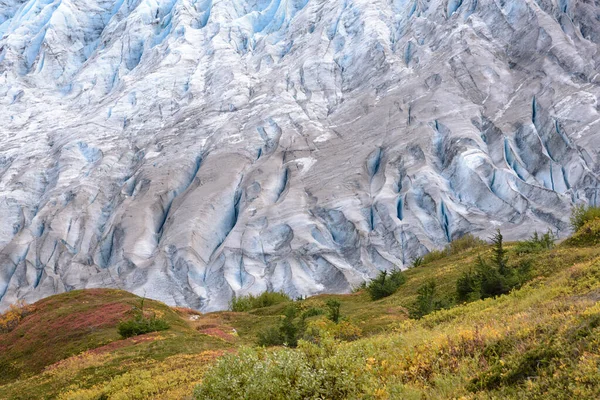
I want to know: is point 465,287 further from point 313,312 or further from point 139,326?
point 139,326

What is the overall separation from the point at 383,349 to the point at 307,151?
7168cm

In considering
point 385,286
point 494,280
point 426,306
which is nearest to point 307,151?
point 385,286

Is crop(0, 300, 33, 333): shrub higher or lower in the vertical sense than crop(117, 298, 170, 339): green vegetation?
lower

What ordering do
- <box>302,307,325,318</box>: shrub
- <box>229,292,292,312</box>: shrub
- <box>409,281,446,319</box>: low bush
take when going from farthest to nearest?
<box>229,292,292,312</box>: shrub → <box>302,307,325,318</box>: shrub → <box>409,281,446,319</box>: low bush

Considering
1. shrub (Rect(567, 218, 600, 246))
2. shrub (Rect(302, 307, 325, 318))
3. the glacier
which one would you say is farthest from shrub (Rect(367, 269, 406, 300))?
the glacier

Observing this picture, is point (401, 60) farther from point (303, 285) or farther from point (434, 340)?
point (434, 340)

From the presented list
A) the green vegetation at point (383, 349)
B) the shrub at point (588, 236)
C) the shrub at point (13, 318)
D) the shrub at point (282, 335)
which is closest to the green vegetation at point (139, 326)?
the green vegetation at point (383, 349)

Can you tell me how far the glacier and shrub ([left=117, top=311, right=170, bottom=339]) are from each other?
114 ft

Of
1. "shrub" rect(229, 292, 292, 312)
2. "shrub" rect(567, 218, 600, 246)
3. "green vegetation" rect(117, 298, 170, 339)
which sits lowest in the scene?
"shrub" rect(229, 292, 292, 312)

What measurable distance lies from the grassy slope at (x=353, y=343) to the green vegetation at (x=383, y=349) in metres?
0.06

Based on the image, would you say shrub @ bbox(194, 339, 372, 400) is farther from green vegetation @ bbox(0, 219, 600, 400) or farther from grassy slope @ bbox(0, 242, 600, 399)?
grassy slope @ bbox(0, 242, 600, 399)

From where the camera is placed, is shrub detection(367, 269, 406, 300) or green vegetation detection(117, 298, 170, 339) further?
shrub detection(367, 269, 406, 300)

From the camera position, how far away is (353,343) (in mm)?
12094

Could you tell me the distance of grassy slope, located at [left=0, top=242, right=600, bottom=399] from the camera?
902cm
